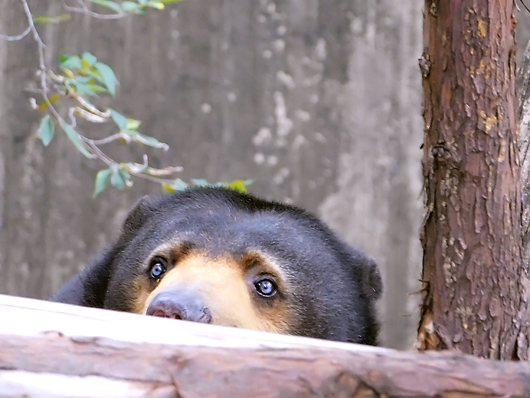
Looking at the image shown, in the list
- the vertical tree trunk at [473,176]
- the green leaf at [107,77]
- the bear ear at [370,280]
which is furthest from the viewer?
the green leaf at [107,77]

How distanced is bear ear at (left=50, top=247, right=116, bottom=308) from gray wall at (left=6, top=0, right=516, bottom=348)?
263cm

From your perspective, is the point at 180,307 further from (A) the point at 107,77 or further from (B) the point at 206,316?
(A) the point at 107,77

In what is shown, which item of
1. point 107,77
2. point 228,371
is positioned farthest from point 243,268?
point 228,371

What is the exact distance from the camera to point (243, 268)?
2812 millimetres

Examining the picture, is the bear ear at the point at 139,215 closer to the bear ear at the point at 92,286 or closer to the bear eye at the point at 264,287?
the bear ear at the point at 92,286

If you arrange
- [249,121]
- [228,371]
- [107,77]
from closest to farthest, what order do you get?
[228,371], [107,77], [249,121]

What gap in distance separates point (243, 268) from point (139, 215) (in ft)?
2.65

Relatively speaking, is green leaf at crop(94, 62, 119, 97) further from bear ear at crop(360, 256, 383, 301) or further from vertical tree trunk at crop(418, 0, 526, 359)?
vertical tree trunk at crop(418, 0, 526, 359)

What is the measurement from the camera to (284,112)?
6.41 m

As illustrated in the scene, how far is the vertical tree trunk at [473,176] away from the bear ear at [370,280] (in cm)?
103

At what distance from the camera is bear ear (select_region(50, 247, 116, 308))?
3.53 m

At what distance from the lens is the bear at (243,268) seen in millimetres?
2625

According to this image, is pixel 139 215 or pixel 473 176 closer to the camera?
pixel 473 176

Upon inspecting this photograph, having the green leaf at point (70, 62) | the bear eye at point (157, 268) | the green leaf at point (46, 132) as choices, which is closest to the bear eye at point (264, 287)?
the bear eye at point (157, 268)
